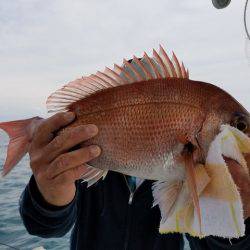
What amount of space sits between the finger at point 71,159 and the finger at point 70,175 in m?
0.02

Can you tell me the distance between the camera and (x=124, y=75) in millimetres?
1645

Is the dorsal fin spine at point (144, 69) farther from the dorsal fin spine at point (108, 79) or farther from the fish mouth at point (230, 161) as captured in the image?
the fish mouth at point (230, 161)

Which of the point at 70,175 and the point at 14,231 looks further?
the point at 14,231

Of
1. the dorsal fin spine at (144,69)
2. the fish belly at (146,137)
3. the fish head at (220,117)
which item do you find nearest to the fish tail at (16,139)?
the fish belly at (146,137)

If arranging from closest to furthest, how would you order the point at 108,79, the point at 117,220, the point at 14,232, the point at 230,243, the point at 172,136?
the point at 172,136 → the point at 108,79 → the point at 230,243 → the point at 117,220 → the point at 14,232

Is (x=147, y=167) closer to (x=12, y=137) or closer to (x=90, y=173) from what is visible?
(x=90, y=173)

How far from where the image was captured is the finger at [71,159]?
5.22 feet

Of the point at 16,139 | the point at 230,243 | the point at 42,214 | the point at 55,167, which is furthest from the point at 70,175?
the point at 230,243

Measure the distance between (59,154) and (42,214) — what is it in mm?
504

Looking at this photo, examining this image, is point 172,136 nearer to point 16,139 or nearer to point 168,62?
point 168,62

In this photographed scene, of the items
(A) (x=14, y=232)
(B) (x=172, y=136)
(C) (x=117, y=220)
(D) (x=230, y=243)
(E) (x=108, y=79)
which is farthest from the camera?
(A) (x=14, y=232)

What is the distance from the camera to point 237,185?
1.65 metres

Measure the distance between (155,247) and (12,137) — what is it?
1.38 meters

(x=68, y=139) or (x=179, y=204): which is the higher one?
(x=68, y=139)
